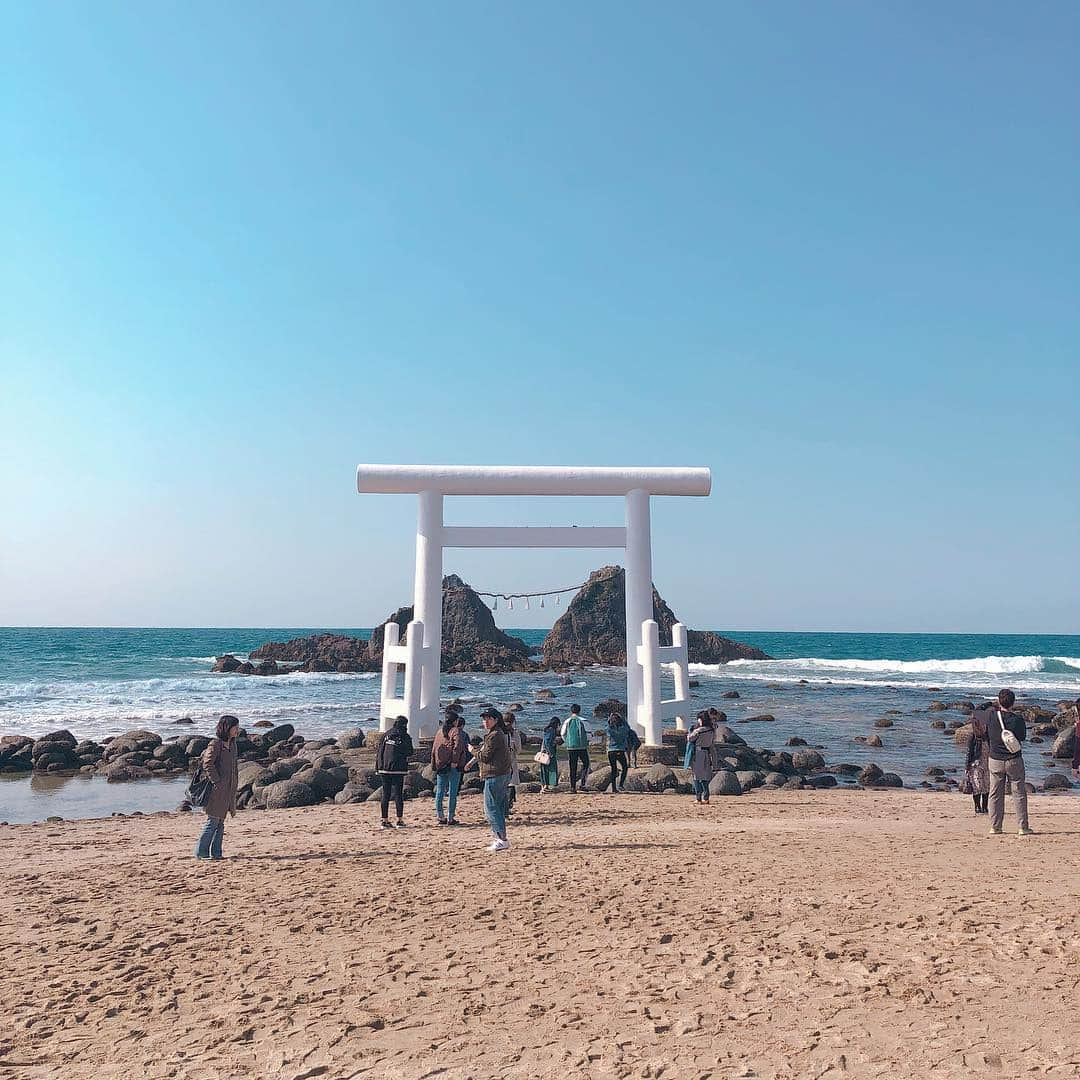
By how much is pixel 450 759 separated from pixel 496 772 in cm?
178

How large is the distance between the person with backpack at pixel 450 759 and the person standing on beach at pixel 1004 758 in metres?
6.41

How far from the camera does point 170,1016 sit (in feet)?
16.5

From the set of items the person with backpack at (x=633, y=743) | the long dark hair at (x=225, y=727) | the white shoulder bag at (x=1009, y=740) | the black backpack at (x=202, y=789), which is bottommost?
the person with backpack at (x=633, y=743)

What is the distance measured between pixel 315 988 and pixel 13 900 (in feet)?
13.6

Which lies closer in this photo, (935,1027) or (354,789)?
(935,1027)

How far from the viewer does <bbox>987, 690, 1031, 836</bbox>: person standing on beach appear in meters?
9.77

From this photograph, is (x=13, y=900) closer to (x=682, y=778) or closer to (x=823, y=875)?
(x=823, y=875)

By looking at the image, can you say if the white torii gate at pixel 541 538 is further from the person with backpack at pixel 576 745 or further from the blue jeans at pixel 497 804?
the blue jeans at pixel 497 804

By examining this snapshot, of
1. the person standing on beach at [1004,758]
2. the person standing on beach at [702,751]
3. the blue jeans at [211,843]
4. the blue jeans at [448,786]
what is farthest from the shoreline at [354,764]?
the person standing on beach at [1004,758]

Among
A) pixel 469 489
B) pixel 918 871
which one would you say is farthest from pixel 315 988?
pixel 469 489

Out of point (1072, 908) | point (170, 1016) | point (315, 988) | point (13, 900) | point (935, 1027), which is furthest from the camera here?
point (13, 900)

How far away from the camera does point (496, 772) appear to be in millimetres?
9359

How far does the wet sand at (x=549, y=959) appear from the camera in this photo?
4.44m

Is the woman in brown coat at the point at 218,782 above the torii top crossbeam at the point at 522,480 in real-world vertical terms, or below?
below
